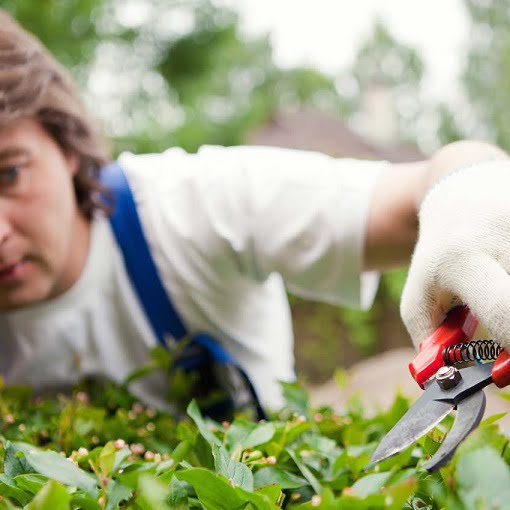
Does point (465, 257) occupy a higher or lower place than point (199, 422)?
higher

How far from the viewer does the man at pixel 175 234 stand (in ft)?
3.96

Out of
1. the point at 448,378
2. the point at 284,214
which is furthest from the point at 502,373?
the point at 284,214

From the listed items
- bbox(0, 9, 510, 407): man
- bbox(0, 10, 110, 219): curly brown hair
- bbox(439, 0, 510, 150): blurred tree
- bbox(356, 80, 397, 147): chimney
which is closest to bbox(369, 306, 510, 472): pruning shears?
bbox(0, 9, 510, 407): man

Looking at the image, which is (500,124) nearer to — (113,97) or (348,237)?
(113,97)

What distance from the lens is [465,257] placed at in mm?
707

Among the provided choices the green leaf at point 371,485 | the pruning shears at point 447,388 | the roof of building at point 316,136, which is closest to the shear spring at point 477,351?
the pruning shears at point 447,388

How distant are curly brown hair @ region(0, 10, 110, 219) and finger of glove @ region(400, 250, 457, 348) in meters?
0.79

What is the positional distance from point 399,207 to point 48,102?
2.46 ft

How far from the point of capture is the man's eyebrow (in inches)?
46.5

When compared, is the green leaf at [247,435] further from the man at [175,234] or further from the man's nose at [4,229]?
the man's nose at [4,229]

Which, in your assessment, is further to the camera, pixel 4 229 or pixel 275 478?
pixel 4 229

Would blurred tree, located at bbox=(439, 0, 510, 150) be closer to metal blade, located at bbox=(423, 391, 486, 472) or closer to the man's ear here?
the man's ear

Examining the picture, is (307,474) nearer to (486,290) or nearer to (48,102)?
(486,290)

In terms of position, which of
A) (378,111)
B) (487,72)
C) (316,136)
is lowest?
(378,111)
